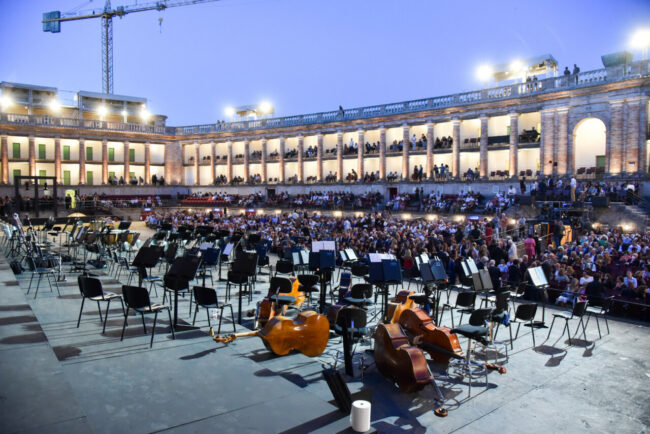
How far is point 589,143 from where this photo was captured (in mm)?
30938

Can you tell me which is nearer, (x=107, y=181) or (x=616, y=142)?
(x=616, y=142)

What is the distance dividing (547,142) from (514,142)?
2234mm

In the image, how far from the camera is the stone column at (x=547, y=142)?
30641 millimetres

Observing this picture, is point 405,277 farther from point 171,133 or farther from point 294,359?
point 171,133

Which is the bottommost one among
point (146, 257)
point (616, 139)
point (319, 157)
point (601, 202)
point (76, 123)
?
point (146, 257)

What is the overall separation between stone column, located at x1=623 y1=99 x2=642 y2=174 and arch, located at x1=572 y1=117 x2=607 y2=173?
258 centimetres

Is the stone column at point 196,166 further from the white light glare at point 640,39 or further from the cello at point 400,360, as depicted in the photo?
the cello at point 400,360

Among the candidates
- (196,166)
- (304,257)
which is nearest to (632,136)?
(304,257)

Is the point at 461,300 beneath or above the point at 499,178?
beneath

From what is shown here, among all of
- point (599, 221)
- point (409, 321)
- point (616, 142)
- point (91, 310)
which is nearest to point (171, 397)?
point (409, 321)

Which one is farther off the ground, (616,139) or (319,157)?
(319,157)

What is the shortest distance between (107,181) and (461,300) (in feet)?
149

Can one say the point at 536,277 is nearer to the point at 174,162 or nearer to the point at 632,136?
the point at 632,136

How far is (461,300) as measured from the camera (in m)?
9.43
